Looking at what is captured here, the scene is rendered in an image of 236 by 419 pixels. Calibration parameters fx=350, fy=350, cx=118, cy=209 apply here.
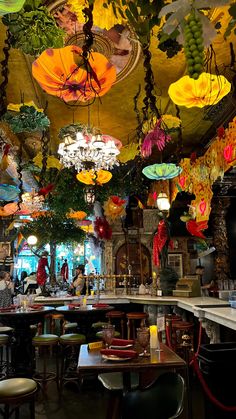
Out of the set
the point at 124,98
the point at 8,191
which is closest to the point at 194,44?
the point at 8,191

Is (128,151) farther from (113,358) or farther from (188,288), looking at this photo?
(113,358)

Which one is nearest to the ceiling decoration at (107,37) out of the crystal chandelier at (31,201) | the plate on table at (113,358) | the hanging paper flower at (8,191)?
the hanging paper flower at (8,191)

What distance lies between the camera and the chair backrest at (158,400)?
208 centimetres

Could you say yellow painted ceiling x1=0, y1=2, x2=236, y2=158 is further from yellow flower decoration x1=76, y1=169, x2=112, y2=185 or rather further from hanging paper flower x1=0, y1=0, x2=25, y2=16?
hanging paper flower x1=0, y1=0, x2=25, y2=16

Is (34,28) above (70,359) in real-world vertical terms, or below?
above

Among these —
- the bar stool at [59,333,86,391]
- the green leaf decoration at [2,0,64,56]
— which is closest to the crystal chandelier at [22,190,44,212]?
the bar stool at [59,333,86,391]

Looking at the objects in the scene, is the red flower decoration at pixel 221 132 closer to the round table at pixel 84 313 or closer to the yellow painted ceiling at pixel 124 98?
the yellow painted ceiling at pixel 124 98

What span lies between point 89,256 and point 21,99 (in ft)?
44.9

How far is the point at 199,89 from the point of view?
347cm

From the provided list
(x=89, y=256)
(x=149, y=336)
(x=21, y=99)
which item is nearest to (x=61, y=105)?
(x=21, y=99)

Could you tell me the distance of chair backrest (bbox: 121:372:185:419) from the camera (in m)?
2.08

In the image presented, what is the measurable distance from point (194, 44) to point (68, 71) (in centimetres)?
181

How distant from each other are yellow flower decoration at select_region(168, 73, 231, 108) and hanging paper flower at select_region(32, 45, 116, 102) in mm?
745

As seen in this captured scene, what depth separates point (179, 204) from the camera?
12852 mm
